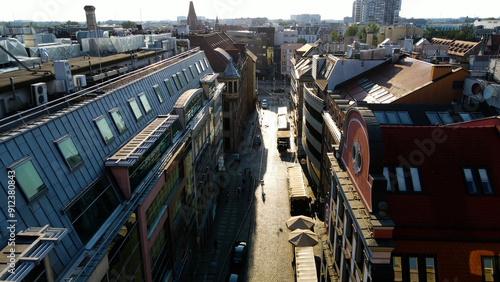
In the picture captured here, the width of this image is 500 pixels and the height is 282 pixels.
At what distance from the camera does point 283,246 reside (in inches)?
1583

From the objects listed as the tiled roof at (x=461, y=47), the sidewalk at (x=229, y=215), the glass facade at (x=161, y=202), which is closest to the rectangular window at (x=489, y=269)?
the glass facade at (x=161, y=202)

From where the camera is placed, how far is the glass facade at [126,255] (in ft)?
56.1

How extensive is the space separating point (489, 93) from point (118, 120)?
96.4 feet

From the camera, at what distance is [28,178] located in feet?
45.6

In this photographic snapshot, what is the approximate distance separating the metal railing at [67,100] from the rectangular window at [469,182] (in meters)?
21.3

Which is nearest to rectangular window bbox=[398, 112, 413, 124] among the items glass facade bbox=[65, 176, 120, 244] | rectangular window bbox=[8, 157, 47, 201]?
glass facade bbox=[65, 176, 120, 244]

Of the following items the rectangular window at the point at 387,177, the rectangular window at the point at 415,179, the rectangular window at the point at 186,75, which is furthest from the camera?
the rectangular window at the point at 186,75

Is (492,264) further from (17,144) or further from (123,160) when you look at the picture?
(17,144)

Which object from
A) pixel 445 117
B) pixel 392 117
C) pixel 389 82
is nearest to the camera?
pixel 445 117

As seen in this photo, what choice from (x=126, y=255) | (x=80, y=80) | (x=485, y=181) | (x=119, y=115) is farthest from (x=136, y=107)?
(x=485, y=181)

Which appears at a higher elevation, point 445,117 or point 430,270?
point 445,117

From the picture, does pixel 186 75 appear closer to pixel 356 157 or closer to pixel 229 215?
pixel 229 215

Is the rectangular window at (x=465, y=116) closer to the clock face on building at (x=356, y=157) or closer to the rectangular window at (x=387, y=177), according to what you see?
the clock face on building at (x=356, y=157)

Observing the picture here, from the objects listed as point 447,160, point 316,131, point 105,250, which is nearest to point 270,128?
point 316,131
